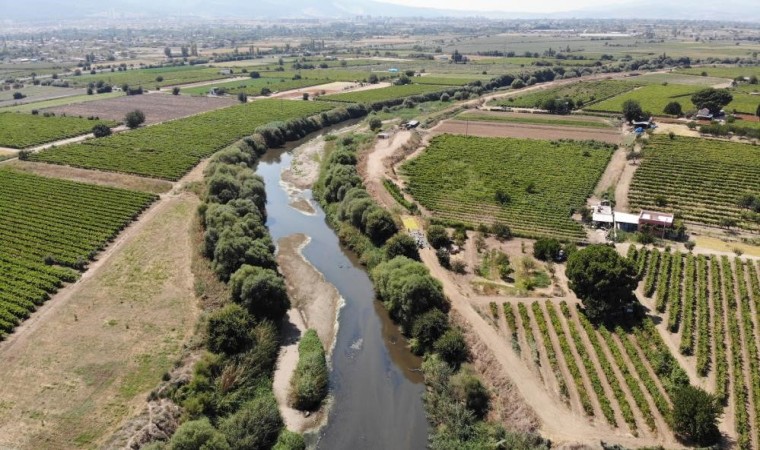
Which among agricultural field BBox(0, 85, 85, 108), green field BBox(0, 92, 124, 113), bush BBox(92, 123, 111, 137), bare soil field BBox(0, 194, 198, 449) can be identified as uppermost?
bare soil field BBox(0, 194, 198, 449)

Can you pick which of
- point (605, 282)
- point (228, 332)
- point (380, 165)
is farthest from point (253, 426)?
point (380, 165)

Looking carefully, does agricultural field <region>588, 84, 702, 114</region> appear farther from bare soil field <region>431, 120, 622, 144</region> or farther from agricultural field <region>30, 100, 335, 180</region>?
agricultural field <region>30, 100, 335, 180</region>

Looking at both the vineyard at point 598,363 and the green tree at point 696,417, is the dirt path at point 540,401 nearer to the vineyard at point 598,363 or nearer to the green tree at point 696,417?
the vineyard at point 598,363

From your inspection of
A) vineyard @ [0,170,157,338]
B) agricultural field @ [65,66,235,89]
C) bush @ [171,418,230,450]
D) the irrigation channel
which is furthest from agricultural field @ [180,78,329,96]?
bush @ [171,418,230,450]

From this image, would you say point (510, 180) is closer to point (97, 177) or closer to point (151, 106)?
point (97, 177)

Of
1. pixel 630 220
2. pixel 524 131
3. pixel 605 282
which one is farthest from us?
pixel 524 131

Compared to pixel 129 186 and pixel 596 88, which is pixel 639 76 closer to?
pixel 596 88
